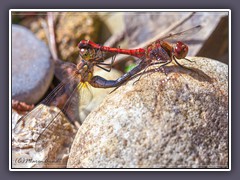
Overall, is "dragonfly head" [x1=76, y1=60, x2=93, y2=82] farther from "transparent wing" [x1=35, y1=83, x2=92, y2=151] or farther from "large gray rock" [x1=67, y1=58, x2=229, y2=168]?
"large gray rock" [x1=67, y1=58, x2=229, y2=168]

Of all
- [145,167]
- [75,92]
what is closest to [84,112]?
[75,92]

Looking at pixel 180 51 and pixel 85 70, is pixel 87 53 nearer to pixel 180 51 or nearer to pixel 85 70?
pixel 85 70

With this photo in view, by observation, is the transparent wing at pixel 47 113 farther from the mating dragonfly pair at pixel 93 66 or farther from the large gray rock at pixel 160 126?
the large gray rock at pixel 160 126

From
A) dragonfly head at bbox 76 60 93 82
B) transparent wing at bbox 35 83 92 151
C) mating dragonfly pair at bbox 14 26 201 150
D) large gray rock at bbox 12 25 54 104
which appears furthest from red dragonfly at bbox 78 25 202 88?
large gray rock at bbox 12 25 54 104

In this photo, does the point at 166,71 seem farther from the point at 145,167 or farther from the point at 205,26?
the point at 205,26

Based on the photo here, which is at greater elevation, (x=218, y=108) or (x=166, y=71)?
(x=166, y=71)

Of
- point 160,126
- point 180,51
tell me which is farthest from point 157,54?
point 160,126

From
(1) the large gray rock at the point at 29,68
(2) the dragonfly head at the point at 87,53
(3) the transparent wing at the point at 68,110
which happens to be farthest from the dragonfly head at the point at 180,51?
(1) the large gray rock at the point at 29,68
